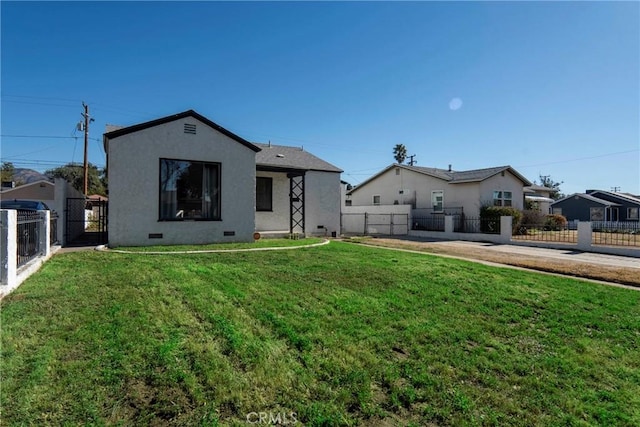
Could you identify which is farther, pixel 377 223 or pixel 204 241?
pixel 377 223

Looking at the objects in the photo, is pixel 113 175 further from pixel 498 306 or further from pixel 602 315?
pixel 602 315

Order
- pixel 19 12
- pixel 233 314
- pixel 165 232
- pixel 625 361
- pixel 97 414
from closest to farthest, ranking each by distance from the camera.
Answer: pixel 97 414
pixel 625 361
pixel 233 314
pixel 19 12
pixel 165 232

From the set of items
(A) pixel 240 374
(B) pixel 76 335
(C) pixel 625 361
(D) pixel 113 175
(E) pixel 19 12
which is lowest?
(C) pixel 625 361

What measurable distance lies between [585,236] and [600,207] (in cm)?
3099

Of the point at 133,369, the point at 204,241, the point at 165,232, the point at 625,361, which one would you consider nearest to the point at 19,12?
the point at 165,232

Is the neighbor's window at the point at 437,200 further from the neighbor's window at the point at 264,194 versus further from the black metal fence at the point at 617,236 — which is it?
the neighbor's window at the point at 264,194

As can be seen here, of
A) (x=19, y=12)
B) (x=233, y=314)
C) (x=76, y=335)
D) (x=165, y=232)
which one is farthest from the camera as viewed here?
(x=165, y=232)

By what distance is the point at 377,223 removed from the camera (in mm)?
26109

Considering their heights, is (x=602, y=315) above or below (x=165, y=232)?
below

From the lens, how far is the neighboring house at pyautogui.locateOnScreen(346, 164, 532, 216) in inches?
968

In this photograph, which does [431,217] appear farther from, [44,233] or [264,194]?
[44,233]

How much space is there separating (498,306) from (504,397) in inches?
124

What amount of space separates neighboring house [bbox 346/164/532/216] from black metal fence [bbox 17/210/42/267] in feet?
76.9

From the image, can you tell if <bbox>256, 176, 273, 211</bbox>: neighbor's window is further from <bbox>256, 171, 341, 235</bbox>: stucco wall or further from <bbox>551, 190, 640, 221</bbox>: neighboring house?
<bbox>551, 190, 640, 221</bbox>: neighboring house
